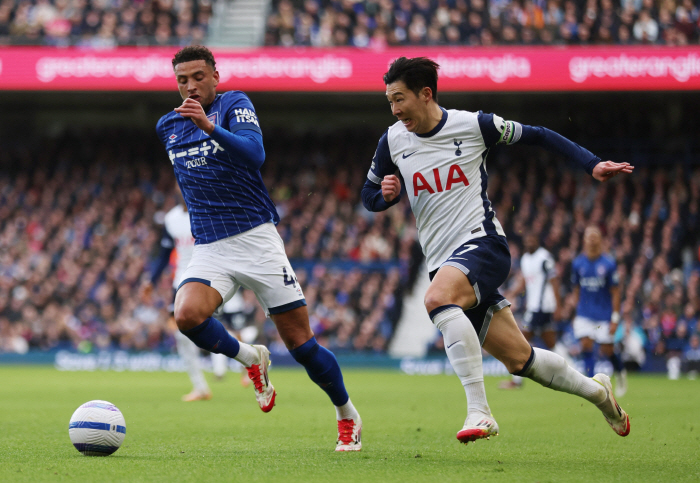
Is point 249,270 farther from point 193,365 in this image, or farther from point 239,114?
point 193,365

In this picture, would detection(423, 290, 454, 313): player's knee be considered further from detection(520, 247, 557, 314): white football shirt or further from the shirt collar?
detection(520, 247, 557, 314): white football shirt

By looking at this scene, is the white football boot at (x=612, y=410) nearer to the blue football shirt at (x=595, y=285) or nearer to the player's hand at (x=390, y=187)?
the player's hand at (x=390, y=187)

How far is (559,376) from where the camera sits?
531 centimetres

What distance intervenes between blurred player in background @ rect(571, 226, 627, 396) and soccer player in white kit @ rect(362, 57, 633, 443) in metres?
6.68

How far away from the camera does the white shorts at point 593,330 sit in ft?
40.2

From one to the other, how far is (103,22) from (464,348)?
63.1 feet

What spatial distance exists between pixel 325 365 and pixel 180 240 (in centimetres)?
483

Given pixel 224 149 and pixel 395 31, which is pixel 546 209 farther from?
pixel 224 149

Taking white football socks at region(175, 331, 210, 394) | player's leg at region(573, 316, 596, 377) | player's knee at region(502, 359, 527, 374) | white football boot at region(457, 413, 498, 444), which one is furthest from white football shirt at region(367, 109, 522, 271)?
player's leg at region(573, 316, 596, 377)

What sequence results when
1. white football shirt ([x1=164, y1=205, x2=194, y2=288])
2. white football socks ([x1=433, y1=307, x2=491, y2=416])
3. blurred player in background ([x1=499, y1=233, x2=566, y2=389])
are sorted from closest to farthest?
white football socks ([x1=433, y1=307, x2=491, y2=416]), white football shirt ([x1=164, y1=205, x2=194, y2=288]), blurred player in background ([x1=499, y1=233, x2=566, y2=389])

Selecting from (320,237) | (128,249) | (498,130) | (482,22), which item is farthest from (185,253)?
(482,22)

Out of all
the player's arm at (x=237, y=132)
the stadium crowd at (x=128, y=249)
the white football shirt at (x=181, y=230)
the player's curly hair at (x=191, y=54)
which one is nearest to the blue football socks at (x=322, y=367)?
the player's arm at (x=237, y=132)

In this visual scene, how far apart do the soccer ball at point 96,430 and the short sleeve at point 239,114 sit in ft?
6.08

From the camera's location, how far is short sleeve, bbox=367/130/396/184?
563cm
